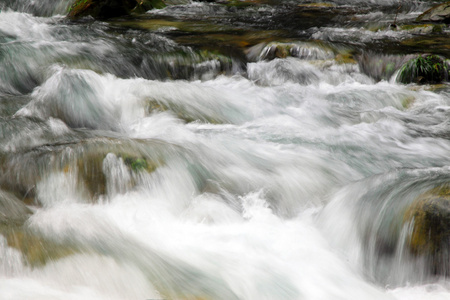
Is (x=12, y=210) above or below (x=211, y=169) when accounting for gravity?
above

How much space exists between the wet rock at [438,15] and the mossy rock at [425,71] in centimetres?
366

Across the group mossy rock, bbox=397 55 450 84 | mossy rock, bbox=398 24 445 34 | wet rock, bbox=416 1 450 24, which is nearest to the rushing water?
mossy rock, bbox=397 55 450 84

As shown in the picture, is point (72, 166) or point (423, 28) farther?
point (423, 28)

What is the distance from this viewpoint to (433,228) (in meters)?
2.95

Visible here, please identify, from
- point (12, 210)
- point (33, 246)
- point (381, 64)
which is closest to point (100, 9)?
point (381, 64)

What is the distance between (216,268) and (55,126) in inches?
120

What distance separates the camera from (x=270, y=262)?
3.28 meters

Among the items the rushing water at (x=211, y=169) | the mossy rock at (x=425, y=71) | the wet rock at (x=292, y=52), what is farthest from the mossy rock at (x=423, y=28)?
the wet rock at (x=292, y=52)

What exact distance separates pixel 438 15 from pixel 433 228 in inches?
375

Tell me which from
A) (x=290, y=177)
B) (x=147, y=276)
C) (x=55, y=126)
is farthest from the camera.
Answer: (x=55, y=126)

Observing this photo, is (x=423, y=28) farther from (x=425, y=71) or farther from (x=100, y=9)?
(x=100, y=9)

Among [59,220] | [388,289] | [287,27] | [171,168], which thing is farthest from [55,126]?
[287,27]

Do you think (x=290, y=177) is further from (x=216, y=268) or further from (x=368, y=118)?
(x=368, y=118)

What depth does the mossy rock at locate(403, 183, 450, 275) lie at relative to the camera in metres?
2.90
